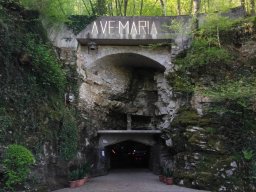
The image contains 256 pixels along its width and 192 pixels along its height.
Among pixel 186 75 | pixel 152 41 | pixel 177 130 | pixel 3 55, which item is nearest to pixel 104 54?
pixel 152 41

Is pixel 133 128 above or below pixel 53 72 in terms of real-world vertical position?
below

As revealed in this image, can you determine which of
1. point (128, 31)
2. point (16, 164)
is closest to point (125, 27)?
point (128, 31)

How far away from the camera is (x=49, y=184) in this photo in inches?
334

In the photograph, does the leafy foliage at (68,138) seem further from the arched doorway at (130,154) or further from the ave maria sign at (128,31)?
the arched doorway at (130,154)

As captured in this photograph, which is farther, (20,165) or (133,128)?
(133,128)

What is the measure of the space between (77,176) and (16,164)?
310cm

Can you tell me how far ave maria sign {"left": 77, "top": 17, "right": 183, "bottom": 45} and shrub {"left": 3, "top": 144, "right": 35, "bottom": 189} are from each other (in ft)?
20.2

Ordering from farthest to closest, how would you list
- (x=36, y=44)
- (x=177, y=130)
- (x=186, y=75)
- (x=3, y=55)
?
(x=186, y=75) → (x=177, y=130) → (x=36, y=44) → (x=3, y=55)

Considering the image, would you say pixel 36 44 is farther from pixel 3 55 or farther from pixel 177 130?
pixel 177 130

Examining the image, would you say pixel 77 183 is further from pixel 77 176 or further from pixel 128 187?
pixel 128 187

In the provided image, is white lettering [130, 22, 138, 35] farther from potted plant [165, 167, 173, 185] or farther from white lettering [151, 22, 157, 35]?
potted plant [165, 167, 173, 185]

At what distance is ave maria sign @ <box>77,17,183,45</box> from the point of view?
12.0 m

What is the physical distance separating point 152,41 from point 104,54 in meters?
2.04

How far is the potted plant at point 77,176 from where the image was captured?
9.44m
